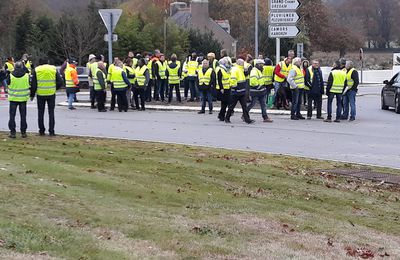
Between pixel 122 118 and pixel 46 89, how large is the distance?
5.29m

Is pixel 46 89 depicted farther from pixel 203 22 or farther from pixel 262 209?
pixel 203 22

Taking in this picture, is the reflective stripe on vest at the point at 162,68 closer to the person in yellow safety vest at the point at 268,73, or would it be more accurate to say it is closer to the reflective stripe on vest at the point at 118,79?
the reflective stripe on vest at the point at 118,79

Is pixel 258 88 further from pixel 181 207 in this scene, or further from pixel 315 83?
pixel 181 207

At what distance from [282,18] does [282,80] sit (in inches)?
136

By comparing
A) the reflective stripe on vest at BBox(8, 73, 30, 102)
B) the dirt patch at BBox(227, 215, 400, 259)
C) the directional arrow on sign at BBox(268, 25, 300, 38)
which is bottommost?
the dirt patch at BBox(227, 215, 400, 259)

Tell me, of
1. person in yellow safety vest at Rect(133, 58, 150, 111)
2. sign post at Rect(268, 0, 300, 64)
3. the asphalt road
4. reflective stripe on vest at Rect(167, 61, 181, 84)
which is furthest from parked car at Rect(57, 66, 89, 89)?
sign post at Rect(268, 0, 300, 64)

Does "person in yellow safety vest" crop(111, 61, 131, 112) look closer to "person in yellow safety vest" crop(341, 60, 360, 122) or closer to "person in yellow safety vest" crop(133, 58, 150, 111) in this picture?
"person in yellow safety vest" crop(133, 58, 150, 111)

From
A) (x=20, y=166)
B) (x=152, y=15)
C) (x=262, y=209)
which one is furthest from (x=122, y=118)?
(x=152, y=15)

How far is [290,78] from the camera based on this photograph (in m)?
21.3

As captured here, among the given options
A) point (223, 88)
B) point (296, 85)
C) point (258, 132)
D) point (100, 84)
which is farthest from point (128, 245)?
point (100, 84)

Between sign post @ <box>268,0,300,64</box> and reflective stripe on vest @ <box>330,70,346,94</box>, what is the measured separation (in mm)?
4562

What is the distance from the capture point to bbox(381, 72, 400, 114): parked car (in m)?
25.2

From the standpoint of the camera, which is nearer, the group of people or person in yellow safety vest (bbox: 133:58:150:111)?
the group of people

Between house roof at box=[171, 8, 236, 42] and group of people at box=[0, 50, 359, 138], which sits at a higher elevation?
house roof at box=[171, 8, 236, 42]
